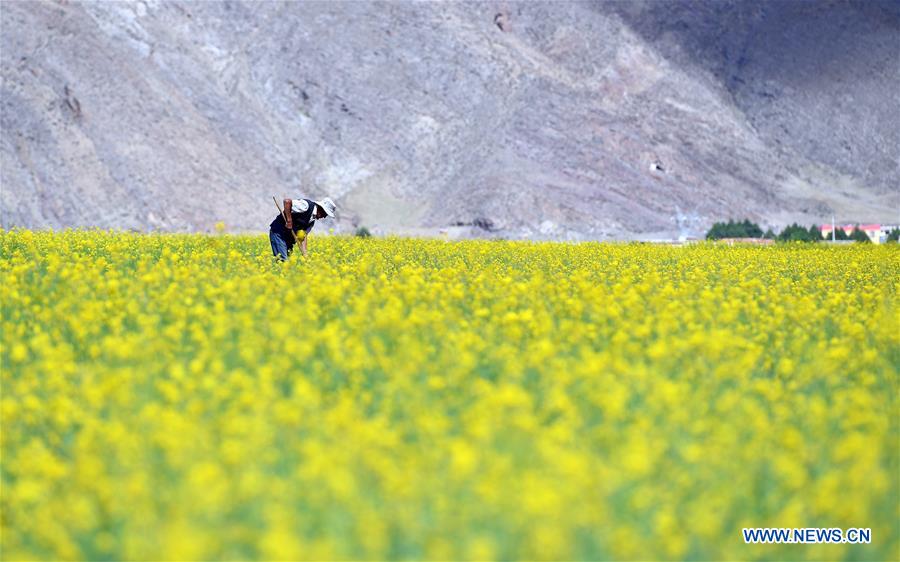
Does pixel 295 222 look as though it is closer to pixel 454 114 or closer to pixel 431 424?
pixel 431 424

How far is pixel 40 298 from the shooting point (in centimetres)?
1073

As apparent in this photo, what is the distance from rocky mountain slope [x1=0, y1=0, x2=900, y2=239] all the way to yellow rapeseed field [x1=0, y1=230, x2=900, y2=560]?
37.6 meters

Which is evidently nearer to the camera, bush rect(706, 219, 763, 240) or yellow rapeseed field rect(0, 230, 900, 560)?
yellow rapeseed field rect(0, 230, 900, 560)

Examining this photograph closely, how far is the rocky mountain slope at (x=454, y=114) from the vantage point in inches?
1975

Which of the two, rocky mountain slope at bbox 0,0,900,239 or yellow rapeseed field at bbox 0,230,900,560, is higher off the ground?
rocky mountain slope at bbox 0,0,900,239

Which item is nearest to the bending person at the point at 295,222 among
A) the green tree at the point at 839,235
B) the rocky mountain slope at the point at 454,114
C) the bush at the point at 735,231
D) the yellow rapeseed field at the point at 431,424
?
the yellow rapeseed field at the point at 431,424

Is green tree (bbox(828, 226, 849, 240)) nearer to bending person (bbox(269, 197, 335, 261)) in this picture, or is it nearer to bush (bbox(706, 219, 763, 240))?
bush (bbox(706, 219, 763, 240))

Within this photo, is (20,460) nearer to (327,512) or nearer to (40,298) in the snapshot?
(327,512)

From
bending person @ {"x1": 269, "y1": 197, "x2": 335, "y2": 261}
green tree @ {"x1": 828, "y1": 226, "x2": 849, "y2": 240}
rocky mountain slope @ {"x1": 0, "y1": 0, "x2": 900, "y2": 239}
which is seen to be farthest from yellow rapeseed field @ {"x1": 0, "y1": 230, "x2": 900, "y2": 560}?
green tree @ {"x1": 828, "y1": 226, "x2": 849, "y2": 240}

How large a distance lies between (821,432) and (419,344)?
2730 millimetres

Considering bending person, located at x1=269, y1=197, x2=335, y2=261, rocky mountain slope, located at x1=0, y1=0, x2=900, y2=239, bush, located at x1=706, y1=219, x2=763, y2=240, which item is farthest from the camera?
bush, located at x1=706, y1=219, x2=763, y2=240

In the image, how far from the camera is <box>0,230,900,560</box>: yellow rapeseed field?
4871mm

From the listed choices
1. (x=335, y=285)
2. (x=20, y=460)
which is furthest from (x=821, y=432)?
(x=335, y=285)

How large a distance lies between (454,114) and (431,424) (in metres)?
57.4
